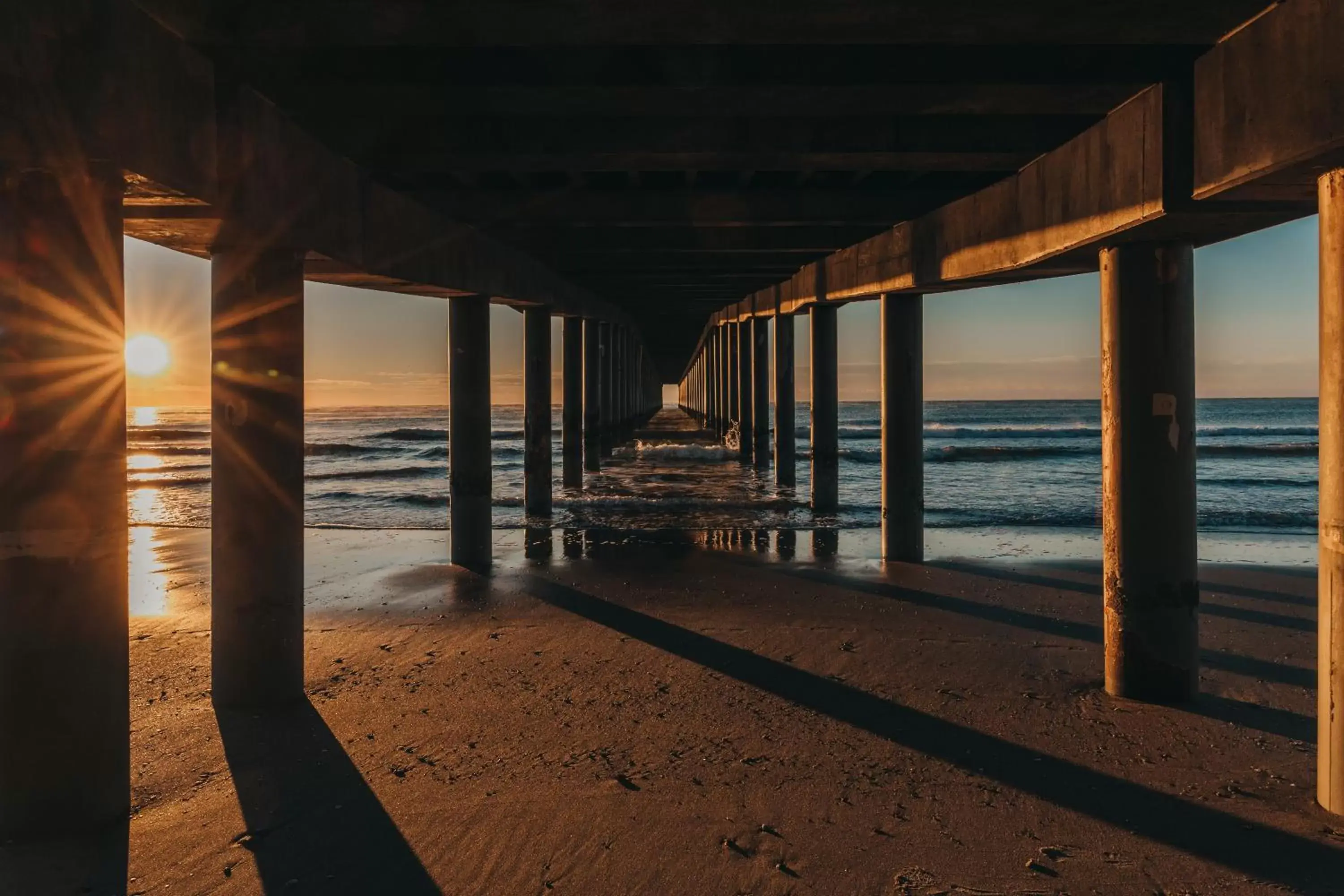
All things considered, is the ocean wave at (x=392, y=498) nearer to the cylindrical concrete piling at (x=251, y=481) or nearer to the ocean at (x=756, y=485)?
the ocean at (x=756, y=485)

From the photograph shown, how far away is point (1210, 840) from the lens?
14.7 ft

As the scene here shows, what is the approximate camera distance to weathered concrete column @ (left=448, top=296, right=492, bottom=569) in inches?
475

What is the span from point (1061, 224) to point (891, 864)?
5.12m

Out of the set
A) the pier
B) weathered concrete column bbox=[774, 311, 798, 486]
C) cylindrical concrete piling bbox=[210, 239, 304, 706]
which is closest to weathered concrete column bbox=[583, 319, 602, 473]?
weathered concrete column bbox=[774, 311, 798, 486]

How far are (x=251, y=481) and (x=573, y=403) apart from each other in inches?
641

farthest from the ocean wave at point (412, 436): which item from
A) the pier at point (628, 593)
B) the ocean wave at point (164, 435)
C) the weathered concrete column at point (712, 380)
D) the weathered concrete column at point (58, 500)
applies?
the weathered concrete column at point (58, 500)

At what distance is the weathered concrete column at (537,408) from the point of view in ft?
55.7

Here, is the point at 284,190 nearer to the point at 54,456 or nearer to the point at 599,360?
the point at 54,456

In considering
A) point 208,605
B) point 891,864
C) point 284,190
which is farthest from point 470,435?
point 891,864

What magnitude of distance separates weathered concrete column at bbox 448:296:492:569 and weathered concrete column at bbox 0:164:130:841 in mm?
7239

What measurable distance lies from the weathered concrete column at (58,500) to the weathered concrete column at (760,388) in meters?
20.9

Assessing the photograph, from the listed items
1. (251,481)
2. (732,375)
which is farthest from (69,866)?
(732,375)

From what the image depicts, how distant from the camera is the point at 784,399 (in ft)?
71.3

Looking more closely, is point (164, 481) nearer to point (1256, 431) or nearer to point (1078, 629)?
point (1078, 629)
